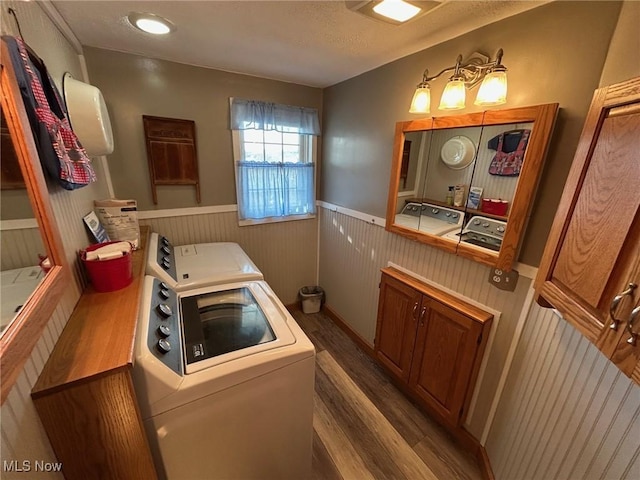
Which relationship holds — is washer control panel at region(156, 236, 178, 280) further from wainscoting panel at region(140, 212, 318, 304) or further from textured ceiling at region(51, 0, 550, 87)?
textured ceiling at region(51, 0, 550, 87)

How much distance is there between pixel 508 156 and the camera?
1272mm

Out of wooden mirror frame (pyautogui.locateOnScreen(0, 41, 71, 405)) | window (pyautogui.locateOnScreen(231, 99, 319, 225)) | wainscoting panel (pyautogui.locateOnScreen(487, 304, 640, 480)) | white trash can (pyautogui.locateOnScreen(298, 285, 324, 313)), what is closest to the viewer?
wooden mirror frame (pyautogui.locateOnScreen(0, 41, 71, 405))

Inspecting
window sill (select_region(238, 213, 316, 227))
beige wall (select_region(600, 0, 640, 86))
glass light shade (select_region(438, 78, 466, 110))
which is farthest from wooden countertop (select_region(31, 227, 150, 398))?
beige wall (select_region(600, 0, 640, 86))

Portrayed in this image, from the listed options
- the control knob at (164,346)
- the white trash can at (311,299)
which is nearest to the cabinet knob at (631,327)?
the control knob at (164,346)

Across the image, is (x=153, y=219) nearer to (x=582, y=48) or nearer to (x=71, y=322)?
(x=71, y=322)

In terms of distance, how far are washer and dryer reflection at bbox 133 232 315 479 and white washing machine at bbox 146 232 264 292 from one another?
13 centimetres

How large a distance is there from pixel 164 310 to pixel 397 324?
1533 millimetres

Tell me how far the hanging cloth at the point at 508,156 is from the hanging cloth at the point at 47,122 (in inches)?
71.2

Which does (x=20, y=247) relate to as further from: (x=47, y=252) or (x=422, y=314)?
(x=422, y=314)

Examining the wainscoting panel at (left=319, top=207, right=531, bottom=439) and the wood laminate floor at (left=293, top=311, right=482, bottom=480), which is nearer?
the wainscoting panel at (left=319, top=207, right=531, bottom=439)

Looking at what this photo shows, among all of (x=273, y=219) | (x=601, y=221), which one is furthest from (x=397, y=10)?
(x=273, y=219)

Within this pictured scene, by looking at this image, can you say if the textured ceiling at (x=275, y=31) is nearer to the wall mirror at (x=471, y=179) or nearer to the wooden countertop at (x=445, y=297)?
the wall mirror at (x=471, y=179)

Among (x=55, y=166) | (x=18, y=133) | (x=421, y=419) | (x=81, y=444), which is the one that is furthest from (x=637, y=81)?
(x=421, y=419)

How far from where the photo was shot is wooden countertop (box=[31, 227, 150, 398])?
726 mm
